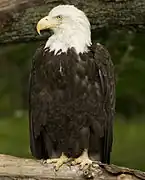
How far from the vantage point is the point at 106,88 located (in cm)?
787

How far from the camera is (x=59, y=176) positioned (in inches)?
289

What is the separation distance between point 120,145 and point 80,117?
235 centimetres

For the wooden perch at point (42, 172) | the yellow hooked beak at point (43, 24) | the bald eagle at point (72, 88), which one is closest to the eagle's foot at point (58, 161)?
the bald eagle at point (72, 88)

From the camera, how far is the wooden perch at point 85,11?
790cm

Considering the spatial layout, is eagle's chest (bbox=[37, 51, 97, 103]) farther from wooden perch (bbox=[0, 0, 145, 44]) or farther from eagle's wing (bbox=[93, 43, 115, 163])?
wooden perch (bbox=[0, 0, 145, 44])

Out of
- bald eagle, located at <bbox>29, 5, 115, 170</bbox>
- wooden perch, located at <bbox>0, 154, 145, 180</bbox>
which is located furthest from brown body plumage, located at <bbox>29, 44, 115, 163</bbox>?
wooden perch, located at <bbox>0, 154, 145, 180</bbox>

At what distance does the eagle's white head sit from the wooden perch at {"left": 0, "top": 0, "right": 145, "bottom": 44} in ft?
0.58

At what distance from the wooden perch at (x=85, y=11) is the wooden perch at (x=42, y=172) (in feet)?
4.09

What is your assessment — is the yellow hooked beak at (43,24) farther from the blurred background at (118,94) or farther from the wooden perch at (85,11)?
the blurred background at (118,94)

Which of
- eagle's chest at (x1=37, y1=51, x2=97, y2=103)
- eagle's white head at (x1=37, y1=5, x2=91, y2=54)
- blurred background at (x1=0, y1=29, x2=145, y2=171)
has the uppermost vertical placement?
eagle's white head at (x1=37, y1=5, x2=91, y2=54)

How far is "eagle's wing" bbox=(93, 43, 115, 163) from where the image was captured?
776cm

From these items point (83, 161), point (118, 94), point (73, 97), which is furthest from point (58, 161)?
point (118, 94)

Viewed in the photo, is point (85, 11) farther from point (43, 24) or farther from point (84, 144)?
point (84, 144)

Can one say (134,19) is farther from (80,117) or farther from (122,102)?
(122,102)
